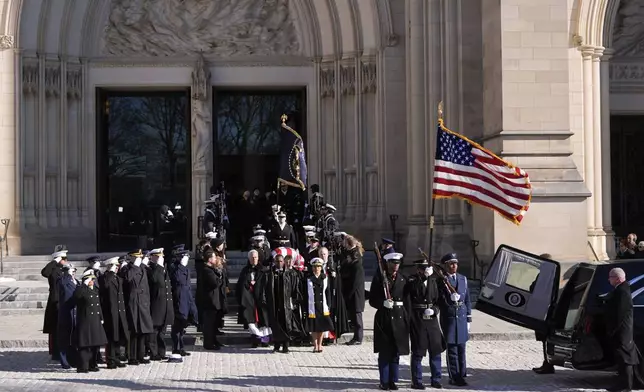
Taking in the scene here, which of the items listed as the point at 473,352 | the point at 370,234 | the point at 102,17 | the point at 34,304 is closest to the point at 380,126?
the point at 370,234

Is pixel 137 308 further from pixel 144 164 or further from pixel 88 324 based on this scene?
pixel 144 164

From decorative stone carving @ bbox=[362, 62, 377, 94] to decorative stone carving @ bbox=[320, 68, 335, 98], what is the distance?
1.00 meters

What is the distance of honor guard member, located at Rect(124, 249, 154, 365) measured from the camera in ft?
47.0

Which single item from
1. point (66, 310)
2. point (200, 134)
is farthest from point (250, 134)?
point (66, 310)

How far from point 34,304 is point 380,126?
33.2 ft

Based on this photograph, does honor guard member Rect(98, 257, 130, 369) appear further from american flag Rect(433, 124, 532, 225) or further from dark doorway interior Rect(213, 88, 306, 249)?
dark doorway interior Rect(213, 88, 306, 249)

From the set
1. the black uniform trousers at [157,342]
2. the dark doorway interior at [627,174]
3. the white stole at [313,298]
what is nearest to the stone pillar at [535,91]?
the white stole at [313,298]

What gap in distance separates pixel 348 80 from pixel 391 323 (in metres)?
15.7

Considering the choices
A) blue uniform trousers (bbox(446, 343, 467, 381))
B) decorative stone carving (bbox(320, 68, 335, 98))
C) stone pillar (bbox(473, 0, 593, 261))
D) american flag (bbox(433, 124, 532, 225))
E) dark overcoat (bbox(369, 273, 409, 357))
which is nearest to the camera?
dark overcoat (bbox(369, 273, 409, 357))

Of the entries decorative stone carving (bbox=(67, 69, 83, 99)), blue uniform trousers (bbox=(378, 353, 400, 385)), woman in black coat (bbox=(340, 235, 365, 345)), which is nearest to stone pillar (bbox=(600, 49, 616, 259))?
woman in black coat (bbox=(340, 235, 365, 345))

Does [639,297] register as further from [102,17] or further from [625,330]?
[102,17]

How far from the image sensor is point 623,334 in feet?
37.1

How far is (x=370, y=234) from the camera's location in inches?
1039

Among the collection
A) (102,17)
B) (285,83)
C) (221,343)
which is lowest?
(221,343)
